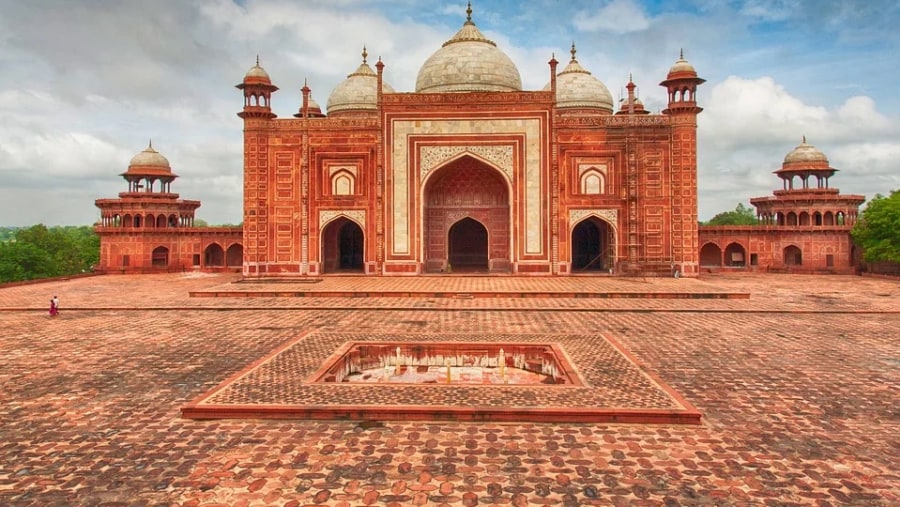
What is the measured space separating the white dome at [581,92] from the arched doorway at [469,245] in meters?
6.52

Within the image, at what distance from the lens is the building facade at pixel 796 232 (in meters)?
22.7

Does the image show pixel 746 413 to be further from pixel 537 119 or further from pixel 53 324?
pixel 537 119

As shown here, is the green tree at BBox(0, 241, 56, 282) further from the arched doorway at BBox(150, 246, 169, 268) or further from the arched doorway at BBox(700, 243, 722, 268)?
the arched doorway at BBox(700, 243, 722, 268)

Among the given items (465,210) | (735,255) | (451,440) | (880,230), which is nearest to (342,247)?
(465,210)

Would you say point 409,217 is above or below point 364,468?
above

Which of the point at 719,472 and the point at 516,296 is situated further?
the point at 516,296

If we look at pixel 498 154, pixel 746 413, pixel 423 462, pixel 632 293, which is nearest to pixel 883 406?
pixel 746 413

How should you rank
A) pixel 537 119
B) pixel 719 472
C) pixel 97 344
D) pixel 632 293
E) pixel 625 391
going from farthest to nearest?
pixel 537 119 < pixel 632 293 < pixel 97 344 < pixel 625 391 < pixel 719 472

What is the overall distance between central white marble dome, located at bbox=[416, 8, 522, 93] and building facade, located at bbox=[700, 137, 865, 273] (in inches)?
407

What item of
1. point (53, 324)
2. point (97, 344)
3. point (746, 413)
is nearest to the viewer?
point (746, 413)

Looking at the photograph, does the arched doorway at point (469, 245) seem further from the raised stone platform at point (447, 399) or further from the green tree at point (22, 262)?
the green tree at point (22, 262)

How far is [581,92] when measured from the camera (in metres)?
23.7

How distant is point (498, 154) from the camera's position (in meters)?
19.7

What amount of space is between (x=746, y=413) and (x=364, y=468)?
3423 millimetres
